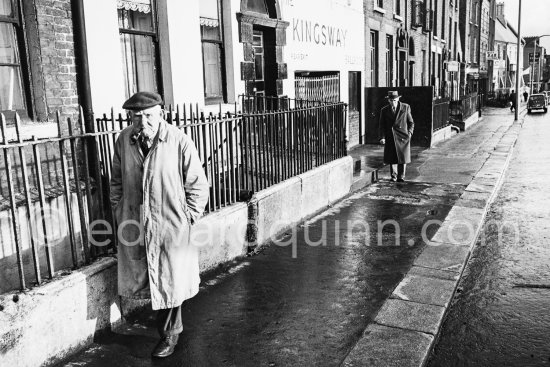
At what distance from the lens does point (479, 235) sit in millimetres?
6996

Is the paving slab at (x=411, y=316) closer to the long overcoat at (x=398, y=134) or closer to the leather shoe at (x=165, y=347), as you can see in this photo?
the leather shoe at (x=165, y=347)

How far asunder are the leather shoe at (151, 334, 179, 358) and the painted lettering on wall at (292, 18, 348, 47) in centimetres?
897

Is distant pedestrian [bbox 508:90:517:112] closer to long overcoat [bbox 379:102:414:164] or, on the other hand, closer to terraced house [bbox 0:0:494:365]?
terraced house [bbox 0:0:494:365]

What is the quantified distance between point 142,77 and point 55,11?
5.88 feet

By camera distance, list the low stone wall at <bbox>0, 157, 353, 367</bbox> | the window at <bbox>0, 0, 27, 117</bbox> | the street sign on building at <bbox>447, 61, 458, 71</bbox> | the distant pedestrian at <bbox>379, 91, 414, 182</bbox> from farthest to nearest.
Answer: the street sign on building at <bbox>447, 61, 458, 71</bbox> < the distant pedestrian at <bbox>379, 91, 414, 182</bbox> < the window at <bbox>0, 0, 27, 117</bbox> < the low stone wall at <bbox>0, 157, 353, 367</bbox>

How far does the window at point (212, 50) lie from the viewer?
8523mm

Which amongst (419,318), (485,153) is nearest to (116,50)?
(419,318)

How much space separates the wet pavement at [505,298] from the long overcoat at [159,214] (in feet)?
6.84

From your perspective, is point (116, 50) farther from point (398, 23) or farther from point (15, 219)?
point (398, 23)

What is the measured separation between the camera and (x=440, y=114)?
18.2 meters

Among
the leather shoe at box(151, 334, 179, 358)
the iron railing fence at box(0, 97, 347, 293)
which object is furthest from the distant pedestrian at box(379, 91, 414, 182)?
the leather shoe at box(151, 334, 179, 358)

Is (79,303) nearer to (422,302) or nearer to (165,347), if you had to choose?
(165,347)

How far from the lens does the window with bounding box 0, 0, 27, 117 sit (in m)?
5.25

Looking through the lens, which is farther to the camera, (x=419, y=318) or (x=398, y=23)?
(x=398, y=23)
